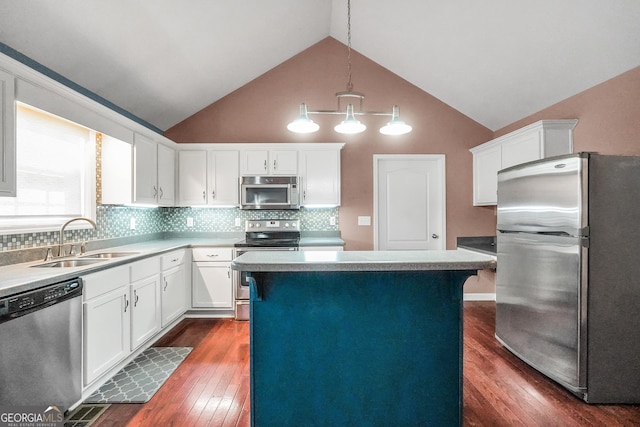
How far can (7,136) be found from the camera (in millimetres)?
1843

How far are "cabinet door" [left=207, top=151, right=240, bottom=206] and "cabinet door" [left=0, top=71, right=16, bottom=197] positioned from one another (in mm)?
2279

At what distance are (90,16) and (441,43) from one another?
10.5ft

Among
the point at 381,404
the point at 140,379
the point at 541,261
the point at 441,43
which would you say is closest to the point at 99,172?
the point at 140,379

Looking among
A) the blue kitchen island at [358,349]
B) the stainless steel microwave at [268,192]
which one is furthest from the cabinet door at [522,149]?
the stainless steel microwave at [268,192]

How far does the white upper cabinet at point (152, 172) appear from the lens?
10.7 feet

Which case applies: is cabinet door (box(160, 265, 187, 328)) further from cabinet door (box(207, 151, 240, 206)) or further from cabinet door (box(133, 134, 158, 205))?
cabinet door (box(207, 151, 240, 206))

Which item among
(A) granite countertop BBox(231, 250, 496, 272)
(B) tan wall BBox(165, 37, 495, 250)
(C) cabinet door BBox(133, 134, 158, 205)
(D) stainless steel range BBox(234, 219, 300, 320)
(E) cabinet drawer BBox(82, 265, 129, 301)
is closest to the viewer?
(A) granite countertop BBox(231, 250, 496, 272)

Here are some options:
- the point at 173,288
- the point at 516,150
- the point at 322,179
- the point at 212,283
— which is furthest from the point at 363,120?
the point at 173,288

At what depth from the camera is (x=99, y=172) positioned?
321cm

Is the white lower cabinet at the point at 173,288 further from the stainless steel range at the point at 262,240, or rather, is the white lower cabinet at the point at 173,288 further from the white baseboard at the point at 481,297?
the white baseboard at the point at 481,297

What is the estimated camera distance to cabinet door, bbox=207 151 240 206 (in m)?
4.12

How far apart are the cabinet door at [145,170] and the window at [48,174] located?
372 millimetres

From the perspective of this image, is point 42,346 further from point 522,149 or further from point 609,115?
point 609,115

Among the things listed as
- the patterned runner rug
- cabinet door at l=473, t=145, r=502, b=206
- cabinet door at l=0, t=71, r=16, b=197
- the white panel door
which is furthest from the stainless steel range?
cabinet door at l=473, t=145, r=502, b=206
